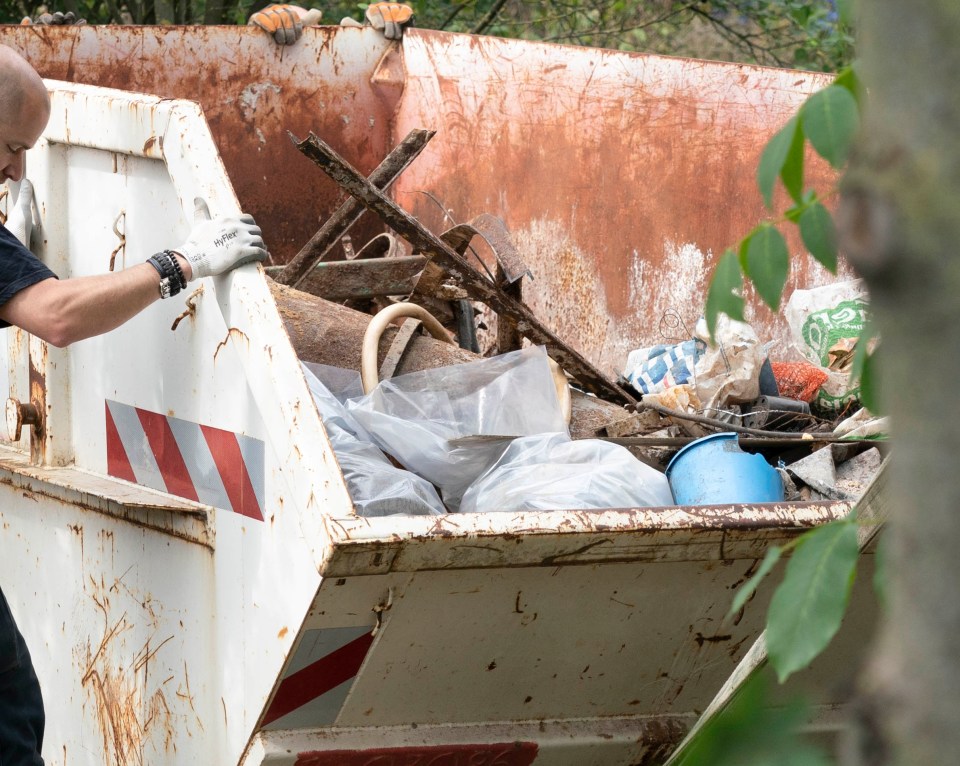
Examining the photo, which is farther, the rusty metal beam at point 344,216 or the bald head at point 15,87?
the rusty metal beam at point 344,216

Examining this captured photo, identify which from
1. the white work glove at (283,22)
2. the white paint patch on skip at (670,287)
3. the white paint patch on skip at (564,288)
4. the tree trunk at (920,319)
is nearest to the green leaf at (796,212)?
the tree trunk at (920,319)

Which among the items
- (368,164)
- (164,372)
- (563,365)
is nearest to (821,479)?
(563,365)

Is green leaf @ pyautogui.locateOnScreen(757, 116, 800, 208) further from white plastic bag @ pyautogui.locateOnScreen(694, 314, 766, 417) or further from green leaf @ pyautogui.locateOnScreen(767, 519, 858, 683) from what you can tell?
white plastic bag @ pyautogui.locateOnScreen(694, 314, 766, 417)

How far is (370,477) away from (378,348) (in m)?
0.65

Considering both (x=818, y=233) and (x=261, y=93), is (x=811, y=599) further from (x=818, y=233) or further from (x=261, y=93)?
(x=261, y=93)

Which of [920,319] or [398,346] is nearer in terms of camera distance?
[920,319]

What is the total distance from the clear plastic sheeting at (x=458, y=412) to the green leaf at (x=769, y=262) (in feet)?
4.73

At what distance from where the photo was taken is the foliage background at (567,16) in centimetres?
632

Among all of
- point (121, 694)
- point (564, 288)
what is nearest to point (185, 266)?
point (121, 694)

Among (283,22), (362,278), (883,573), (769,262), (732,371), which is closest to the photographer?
(883,573)

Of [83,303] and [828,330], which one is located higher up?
[83,303]

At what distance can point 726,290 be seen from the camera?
2.28 feet

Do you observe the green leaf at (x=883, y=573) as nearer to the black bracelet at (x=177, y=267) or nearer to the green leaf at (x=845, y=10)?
the green leaf at (x=845, y=10)

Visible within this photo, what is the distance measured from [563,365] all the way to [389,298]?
92cm
